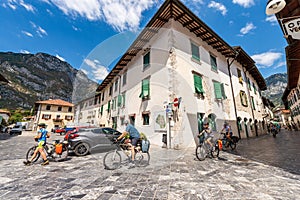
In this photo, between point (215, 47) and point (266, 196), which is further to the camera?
point (215, 47)

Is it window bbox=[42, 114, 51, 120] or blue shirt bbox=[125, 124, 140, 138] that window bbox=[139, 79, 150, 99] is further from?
window bbox=[42, 114, 51, 120]

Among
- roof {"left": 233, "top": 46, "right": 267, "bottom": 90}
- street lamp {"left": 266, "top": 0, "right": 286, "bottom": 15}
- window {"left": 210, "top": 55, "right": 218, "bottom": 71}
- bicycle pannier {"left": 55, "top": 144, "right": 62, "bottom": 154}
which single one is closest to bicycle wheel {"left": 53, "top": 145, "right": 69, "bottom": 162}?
bicycle pannier {"left": 55, "top": 144, "right": 62, "bottom": 154}

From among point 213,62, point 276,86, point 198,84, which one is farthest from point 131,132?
point 276,86

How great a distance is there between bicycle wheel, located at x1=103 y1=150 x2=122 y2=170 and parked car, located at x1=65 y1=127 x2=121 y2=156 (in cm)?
213

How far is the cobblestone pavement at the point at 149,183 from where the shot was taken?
256cm

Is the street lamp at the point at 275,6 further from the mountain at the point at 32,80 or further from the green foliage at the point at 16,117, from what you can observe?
the green foliage at the point at 16,117

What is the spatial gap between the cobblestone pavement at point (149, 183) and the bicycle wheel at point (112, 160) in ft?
0.71

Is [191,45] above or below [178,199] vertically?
above

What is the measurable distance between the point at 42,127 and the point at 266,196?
642 cm

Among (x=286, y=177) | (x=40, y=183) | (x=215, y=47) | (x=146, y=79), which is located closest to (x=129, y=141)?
(x=40, y=183)

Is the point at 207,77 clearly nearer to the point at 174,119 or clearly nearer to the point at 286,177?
the point at 174,119

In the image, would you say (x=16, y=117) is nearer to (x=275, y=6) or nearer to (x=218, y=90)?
(x=218, y=90)

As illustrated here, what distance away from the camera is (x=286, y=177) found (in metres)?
3.34

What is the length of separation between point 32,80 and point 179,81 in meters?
96.1
